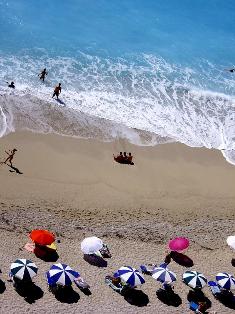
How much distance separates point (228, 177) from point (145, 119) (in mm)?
8182

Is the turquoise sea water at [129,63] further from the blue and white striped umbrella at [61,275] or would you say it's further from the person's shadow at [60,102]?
the blue and white striped umbrella at [61,275]

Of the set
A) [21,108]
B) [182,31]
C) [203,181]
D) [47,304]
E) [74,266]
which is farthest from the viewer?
[182,31]

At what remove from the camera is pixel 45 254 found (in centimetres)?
2316

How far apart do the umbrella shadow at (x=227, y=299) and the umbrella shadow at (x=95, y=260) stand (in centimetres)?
554

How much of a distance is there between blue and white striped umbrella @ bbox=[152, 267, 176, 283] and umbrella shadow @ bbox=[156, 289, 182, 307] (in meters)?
0.71

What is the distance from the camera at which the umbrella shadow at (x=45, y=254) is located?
75.4ft

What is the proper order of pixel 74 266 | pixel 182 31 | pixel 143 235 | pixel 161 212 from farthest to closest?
pixel 182 31 < pixel 161 212 < pixel 143 235 < pixel 74 266

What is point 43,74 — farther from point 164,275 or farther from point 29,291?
point 164,275

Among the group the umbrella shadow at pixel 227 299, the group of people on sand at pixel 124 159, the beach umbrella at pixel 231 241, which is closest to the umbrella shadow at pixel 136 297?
the umbrella shadow at pixel 227 299

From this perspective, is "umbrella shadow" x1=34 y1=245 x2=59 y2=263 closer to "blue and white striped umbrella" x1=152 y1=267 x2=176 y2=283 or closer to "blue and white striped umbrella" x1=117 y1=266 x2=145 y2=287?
"blue and white striped umbrella" x1=117 y1=266 x2=145 y2=287

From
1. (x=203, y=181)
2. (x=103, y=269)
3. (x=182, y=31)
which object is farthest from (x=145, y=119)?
(x=182, y=31)

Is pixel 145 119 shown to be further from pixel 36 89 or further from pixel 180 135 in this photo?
pixel 36 89

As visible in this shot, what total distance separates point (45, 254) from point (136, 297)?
4707 mm

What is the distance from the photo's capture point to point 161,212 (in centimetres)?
2756
